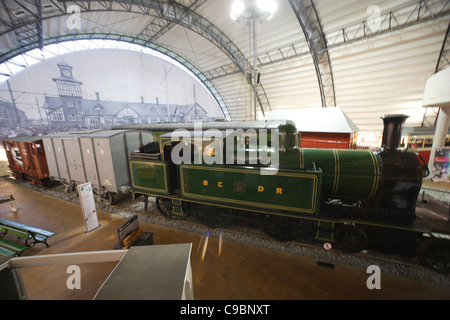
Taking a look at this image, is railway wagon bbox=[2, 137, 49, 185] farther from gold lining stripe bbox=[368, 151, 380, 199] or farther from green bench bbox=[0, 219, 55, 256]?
gold lining stripe bbox=[368, 151, 380, 199]

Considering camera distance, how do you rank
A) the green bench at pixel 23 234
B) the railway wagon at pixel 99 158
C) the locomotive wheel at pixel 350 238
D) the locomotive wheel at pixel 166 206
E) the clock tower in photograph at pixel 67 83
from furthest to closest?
1. the clock tower in photograph at pixel 67 83
2. the railway wagon at pixel 99 158
3. the locomotive wheel at pixel 166 206
4. the green bench at pixel 23 234
5. the locomotive wheel at pixel 350 238

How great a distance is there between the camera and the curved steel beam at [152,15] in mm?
11598

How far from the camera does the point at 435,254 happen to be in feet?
12.2

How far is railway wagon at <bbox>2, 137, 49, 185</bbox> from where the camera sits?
9.59 meters

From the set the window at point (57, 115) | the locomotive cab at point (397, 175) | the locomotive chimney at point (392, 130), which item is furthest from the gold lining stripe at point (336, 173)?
the window at point (57, 115)

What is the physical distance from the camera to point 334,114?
11383mm

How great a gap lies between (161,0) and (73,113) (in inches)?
427

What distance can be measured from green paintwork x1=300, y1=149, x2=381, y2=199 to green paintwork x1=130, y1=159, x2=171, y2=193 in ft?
12.9

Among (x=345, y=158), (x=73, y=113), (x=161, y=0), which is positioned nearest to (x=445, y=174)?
(x=345, y=158)

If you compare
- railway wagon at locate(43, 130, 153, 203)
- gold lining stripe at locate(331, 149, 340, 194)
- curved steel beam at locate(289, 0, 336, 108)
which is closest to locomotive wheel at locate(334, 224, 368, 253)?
gold lining stripe at locate(331, 149, 340, 194)

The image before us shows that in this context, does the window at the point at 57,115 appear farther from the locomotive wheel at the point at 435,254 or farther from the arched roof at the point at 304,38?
the locomotive wheel at the point at 435,254

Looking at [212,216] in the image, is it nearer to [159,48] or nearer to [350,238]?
[350,238]

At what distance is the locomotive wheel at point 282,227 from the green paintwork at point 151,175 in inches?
122

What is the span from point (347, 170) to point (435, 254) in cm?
220
